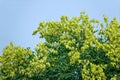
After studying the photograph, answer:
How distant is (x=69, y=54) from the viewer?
43.1m

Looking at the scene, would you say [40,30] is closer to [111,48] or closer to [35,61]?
[35,61]

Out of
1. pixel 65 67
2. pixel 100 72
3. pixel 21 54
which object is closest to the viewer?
pixel 100 72

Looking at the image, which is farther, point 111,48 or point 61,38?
point 61,38

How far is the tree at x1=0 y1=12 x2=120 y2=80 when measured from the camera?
4191 cm

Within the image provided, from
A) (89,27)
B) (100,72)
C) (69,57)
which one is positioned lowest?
(100,72)

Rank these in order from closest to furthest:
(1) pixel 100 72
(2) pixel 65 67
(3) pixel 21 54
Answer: (1) pixel 100 72 < (2) pixel 65 67 < (3) pixel 21 54

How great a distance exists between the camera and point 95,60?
42969mm

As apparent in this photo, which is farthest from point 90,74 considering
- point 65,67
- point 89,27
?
point 89,27

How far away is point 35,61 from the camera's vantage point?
4581cm

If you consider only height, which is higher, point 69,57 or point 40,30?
point 40,30

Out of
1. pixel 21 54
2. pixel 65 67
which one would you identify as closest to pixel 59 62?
pixel 65 67

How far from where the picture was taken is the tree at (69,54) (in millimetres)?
41906

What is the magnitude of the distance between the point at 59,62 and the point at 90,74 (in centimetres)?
483

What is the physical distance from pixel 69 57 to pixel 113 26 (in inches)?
192
